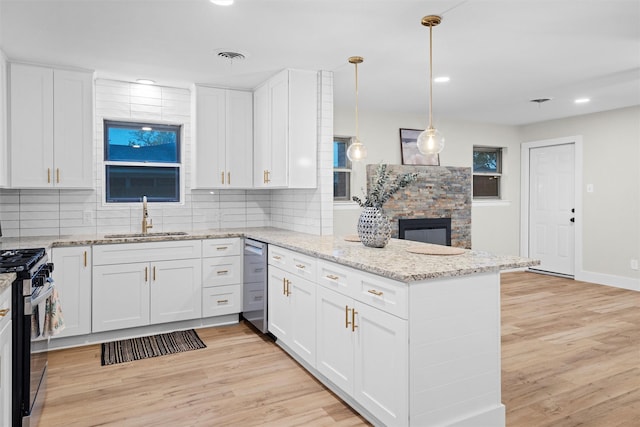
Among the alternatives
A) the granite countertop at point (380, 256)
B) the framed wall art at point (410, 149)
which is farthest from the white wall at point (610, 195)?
the granite countertop at point (380, 256)

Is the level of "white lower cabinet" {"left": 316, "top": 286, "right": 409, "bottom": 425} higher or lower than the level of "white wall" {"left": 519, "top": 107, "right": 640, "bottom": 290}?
lower

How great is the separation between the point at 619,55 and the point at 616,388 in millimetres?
2596

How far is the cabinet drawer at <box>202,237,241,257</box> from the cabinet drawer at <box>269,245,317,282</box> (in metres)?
0.66

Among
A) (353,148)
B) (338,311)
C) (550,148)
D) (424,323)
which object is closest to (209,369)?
(338,311)

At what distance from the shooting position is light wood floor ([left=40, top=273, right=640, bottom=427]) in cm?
248

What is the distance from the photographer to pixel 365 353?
2357 millimetres

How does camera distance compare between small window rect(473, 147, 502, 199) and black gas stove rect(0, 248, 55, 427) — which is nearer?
black gas stove rect(0, 248, 55, 427)

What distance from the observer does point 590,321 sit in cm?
434

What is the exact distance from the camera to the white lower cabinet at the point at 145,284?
3676 mm

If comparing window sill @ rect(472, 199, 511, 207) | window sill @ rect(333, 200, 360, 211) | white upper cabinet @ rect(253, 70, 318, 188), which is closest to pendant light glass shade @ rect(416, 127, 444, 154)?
white upper cabinet @ rect(253, 70, 318, 188)

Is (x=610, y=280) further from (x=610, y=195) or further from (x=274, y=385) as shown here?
(x=274, y=385)

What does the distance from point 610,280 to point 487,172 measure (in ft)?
7.46

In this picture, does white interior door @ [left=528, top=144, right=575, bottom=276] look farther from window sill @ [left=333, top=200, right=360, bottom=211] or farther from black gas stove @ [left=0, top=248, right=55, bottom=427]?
black gas stove @ [left=0, top=248, right=55, bottom=427]

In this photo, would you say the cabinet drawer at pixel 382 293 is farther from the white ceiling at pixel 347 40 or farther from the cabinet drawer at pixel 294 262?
the white ceiling at pixel 347 40
